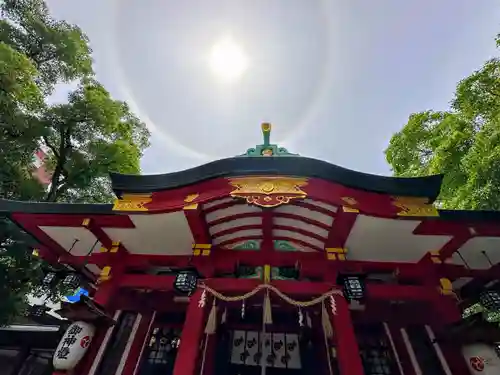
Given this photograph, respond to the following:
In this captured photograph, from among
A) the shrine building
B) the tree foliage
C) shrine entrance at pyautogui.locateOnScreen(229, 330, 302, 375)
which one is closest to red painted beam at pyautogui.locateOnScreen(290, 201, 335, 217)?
the shrine building

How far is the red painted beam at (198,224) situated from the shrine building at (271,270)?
0.12 ft

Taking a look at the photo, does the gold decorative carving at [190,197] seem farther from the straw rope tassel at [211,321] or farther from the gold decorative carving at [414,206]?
the gold decorative carving at [414,206]

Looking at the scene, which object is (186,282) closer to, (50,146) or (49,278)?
(49,278)

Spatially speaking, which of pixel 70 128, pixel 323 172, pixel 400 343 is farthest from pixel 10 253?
pixel 400 343

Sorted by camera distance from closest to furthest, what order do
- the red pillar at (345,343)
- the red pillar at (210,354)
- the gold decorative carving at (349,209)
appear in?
1. the red pillar at (345,343)
2. the gold decorative carving at (349,209)
3. the red pillar at (210,354)

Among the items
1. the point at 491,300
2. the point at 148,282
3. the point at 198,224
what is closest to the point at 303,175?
the point at 198,224

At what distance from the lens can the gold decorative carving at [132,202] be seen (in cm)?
637

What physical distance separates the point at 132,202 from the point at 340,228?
4.44m

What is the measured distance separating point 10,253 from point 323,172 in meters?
9.61

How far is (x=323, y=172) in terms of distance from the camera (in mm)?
6250

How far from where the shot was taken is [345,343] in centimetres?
569

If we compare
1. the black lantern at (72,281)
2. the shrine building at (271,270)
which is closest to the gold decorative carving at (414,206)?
the shrine building at (271,270)

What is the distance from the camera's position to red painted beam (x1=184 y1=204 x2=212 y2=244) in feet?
20.0

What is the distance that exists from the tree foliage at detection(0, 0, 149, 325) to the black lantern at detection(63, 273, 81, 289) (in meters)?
3.97
